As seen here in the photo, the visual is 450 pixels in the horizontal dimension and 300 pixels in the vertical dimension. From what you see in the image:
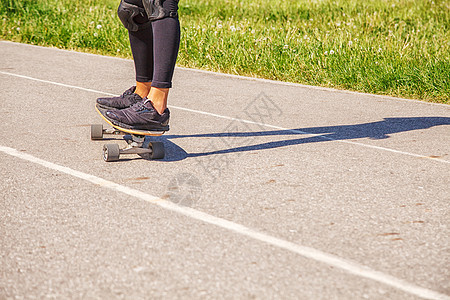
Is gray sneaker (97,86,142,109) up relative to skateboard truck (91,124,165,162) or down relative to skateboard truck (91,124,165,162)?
up

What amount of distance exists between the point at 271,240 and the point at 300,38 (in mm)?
8007

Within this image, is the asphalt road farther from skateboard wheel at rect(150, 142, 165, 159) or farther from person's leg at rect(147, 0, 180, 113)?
person's leg at rect(147, 0, 180, 113)

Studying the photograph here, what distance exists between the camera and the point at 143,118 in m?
4.68

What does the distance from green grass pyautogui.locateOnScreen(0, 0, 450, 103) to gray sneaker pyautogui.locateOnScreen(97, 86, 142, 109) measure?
166 inches

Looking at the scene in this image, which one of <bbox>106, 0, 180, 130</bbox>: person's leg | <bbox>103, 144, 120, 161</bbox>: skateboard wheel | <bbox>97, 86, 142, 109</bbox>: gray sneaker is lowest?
<bbox>103, 144, 120, 161</bbox>: skateboard wheel

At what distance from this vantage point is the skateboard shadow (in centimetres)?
541

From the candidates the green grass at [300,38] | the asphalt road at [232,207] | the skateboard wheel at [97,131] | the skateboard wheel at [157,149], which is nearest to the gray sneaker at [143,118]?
the skateboard wheel at [157,149]

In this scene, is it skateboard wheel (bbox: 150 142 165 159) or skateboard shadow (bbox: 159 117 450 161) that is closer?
skateboard wheel (bbox: 150 142 165 159)

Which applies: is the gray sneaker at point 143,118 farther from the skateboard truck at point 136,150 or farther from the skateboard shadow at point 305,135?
the skateboard shadow at point 305,135

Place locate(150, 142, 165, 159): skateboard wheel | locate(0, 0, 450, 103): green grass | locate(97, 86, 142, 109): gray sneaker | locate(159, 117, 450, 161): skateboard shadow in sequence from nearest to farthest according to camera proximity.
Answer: locate(150, 142, 165, 159): skateboard wheel
locate(97, 86, 142, 109): gray sneaker
locate(159, 117, 450, 161): skateboard shadow
locate(0, 0, 450, 103): green grass

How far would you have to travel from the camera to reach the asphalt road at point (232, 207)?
288 cm

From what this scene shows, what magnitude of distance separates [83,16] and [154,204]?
37.9ft

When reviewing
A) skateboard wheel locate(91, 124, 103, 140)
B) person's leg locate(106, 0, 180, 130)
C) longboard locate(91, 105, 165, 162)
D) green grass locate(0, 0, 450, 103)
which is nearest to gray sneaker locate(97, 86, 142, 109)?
longboard locate(91, 105, 165, 162)

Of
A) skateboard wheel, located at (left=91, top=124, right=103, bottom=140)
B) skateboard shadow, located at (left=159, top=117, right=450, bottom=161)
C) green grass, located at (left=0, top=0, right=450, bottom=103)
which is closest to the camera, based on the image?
skateboard shadow, located at (left=159, top=117, right=450, bottom=161)
